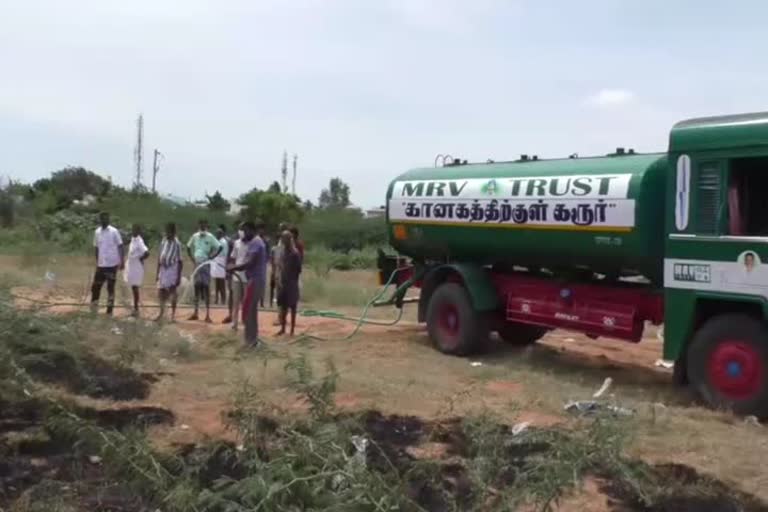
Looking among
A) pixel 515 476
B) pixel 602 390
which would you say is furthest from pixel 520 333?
pixel 515 476

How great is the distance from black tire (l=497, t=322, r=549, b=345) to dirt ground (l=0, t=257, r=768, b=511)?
0.49 ft

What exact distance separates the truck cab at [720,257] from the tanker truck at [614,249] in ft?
0.04

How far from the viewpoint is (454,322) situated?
1276 cm

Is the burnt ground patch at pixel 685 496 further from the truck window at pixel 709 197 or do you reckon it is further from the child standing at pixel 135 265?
the child standing at pixel 135 265

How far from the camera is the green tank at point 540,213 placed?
994 centimetres

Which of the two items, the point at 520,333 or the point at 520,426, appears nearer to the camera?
the point at 520,426

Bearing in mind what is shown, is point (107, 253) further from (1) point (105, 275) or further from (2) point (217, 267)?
(2) point (217, 267)

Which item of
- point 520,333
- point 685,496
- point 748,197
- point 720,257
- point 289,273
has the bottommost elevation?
point 685,496

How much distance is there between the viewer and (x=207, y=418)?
844 cm

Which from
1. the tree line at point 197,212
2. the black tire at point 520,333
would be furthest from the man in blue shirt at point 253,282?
the tree line at point 197,212

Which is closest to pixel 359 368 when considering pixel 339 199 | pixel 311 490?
pixel 311 490

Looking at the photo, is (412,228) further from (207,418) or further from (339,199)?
(339,199)

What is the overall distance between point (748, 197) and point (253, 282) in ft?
18.7

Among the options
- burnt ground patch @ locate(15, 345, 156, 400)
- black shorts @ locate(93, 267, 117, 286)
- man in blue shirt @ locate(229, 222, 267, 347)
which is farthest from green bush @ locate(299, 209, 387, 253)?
A: burnt ground patch @ locate(15, 345, 156, 400)
